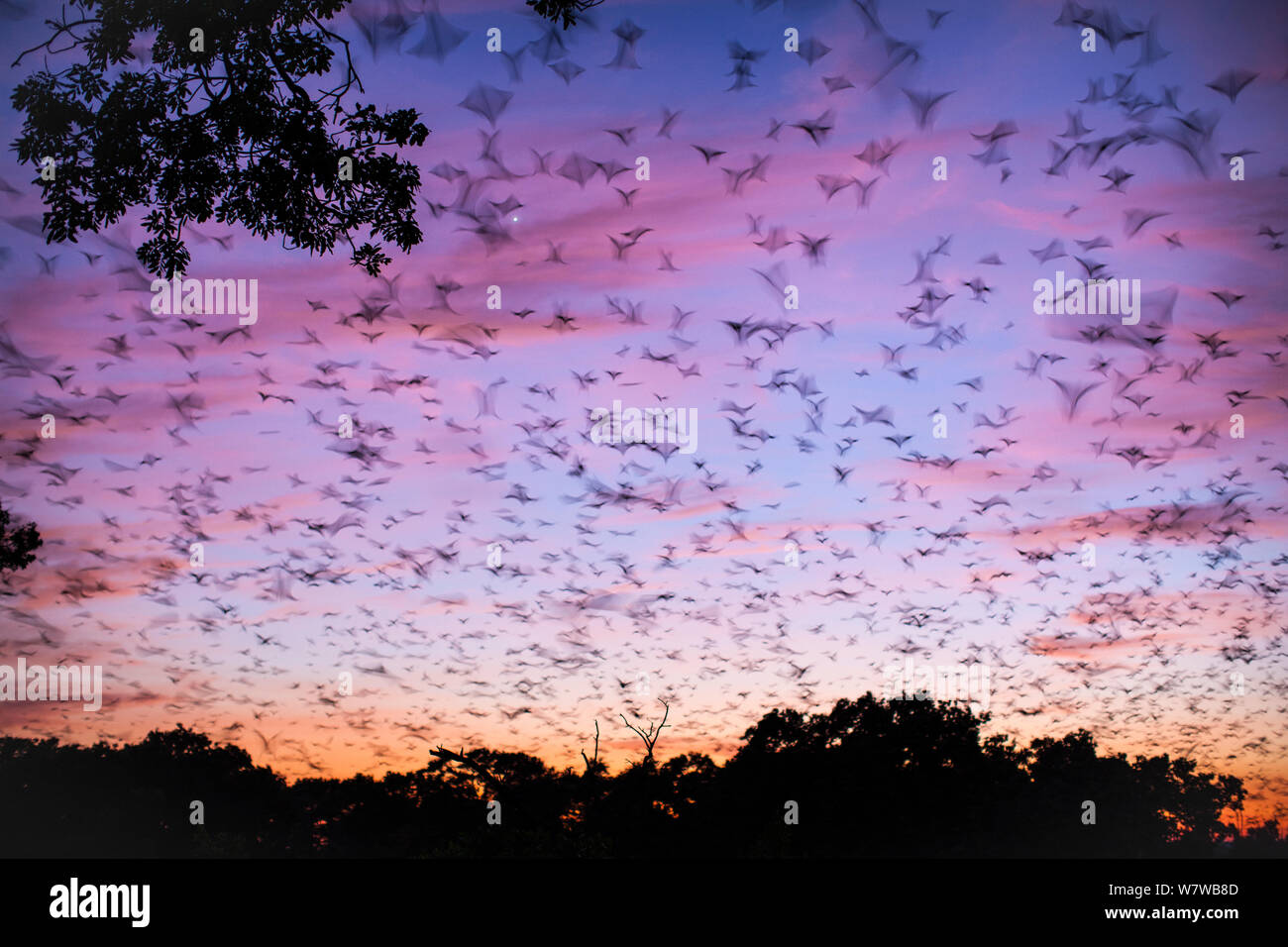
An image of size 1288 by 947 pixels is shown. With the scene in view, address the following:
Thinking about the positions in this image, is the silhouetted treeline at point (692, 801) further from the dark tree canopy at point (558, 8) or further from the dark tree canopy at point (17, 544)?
the dark tree canopy at point (558, 8)

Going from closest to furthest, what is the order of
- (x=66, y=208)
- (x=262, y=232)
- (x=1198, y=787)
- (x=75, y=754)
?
(x=66, y=208)
(x=262, y=232)
(x=75, y=754)
(x=1198, y=787)

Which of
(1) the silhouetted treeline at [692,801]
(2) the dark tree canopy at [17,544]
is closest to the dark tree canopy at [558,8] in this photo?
(2) the dark tree canopy at [17,544]

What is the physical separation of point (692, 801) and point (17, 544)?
3075 centimetres

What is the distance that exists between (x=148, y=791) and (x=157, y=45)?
146 ft

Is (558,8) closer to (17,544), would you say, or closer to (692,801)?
(17,544)

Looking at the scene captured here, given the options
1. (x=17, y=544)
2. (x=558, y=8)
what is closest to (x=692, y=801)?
(x=17, y=544)

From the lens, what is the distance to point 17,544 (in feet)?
55.7

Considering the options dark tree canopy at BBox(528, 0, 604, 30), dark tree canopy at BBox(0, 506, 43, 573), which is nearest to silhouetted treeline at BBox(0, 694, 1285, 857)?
dark tree canopy at BBox(0, 506, 43, 573)

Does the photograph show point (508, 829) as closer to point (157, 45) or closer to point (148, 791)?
point (148, 791)

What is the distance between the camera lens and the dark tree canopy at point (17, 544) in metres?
16.8

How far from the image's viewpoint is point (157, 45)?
9773 millimetres
